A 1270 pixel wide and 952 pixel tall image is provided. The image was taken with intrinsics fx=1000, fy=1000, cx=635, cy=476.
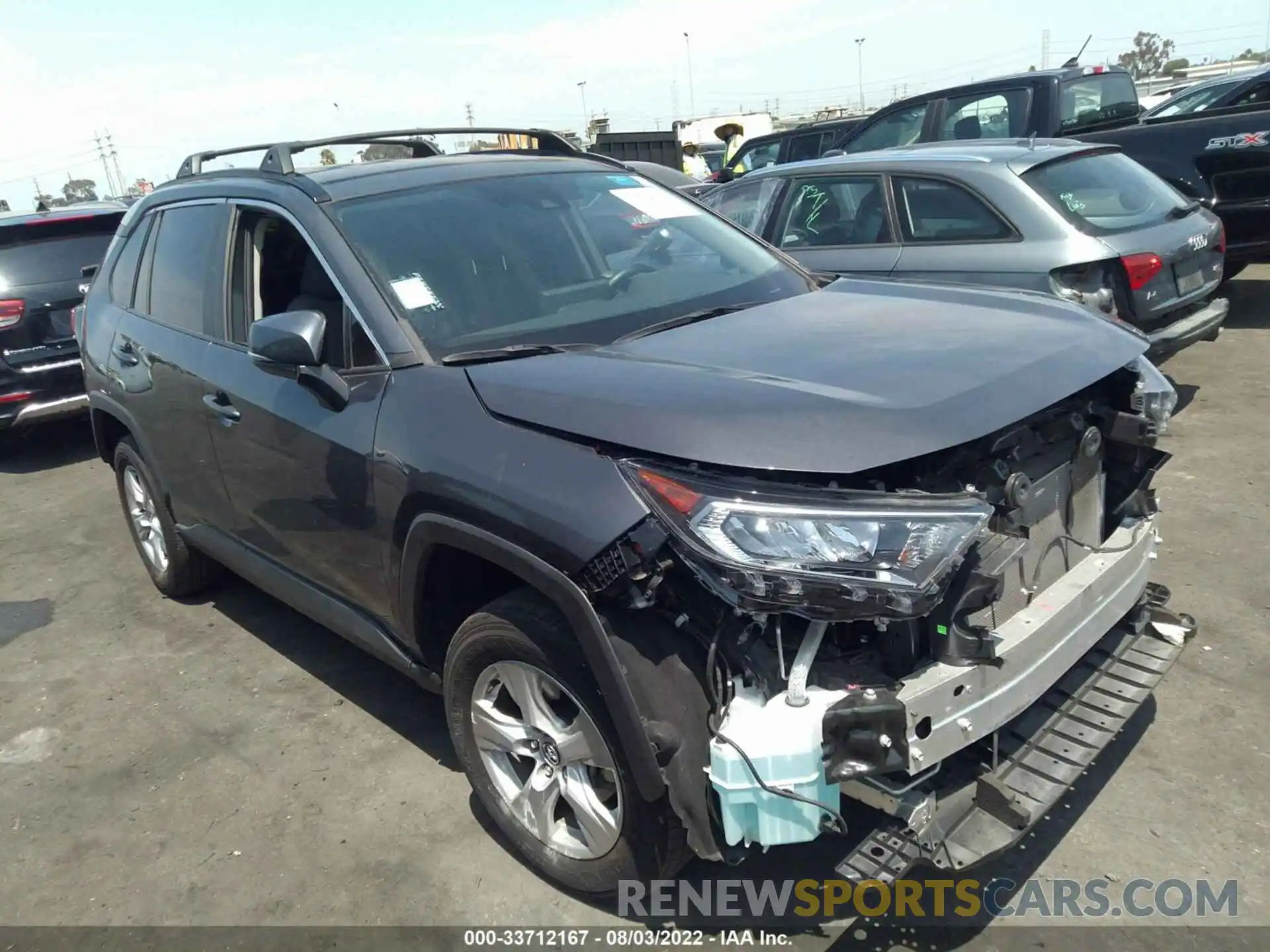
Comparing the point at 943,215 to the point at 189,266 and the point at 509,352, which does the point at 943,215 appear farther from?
the point at 189,266

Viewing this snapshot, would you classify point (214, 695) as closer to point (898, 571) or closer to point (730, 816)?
point (730, 816)

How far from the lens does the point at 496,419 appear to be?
250cm

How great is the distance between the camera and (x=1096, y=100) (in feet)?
28.9

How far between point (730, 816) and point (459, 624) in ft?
3.57

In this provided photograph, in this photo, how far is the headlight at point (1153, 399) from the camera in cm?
287

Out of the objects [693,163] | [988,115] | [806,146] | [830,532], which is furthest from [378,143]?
[693,163]

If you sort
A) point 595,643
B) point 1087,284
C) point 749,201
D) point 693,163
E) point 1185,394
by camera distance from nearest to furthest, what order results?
point 595,643
point 1087,284
point 1185,394
point 749,201
point 693,163

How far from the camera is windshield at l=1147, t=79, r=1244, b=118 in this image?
919 cm

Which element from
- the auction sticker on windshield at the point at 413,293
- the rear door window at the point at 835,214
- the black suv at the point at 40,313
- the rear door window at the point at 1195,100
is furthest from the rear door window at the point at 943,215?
the black suv at the point at 40,313

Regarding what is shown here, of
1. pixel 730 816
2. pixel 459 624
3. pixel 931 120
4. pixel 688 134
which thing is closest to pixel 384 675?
pixel 459 624

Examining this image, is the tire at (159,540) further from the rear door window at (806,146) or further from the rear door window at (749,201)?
the rear door window at (806,146)

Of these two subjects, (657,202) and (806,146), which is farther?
(806,146)

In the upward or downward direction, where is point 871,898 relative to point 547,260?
downward

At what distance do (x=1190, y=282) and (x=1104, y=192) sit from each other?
708 millimetres
